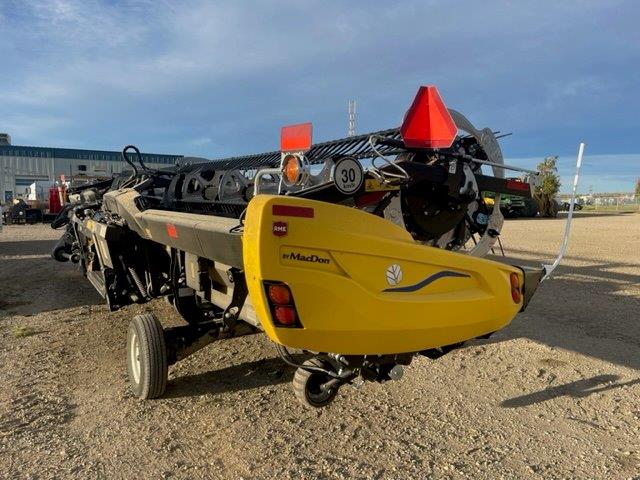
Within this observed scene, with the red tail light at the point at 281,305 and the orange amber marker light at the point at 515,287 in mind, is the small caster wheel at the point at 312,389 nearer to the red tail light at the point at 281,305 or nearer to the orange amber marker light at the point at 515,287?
the red tail light at the point at 281,305

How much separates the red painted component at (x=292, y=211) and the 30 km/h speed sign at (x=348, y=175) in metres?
0.39

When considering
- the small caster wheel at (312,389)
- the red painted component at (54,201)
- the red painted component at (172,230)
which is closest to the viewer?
the small caster wheel at (312,389)

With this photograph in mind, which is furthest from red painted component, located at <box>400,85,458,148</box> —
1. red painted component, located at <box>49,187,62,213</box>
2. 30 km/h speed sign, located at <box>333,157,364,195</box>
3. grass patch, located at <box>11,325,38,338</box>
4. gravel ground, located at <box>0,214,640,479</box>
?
A: red painted component, located at <box>49,187,62,213</box>

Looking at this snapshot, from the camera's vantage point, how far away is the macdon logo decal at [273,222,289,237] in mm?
2176

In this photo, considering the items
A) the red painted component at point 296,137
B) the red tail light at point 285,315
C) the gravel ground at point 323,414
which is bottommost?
the gravel ground at point 323,414

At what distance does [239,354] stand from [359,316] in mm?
2701

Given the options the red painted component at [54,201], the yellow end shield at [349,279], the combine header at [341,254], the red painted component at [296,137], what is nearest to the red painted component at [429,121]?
the combine header at [341,254]

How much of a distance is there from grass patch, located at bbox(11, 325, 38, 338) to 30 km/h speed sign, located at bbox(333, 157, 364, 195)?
435cm

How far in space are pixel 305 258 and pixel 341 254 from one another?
6.8 inches

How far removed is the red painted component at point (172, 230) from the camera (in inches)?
135

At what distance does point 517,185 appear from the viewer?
3.80 m

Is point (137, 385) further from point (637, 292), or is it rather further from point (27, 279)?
point (637, 292)

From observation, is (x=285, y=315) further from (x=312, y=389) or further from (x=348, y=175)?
(x=312, y=389)

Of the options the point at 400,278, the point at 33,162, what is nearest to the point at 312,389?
the point at 400,278
